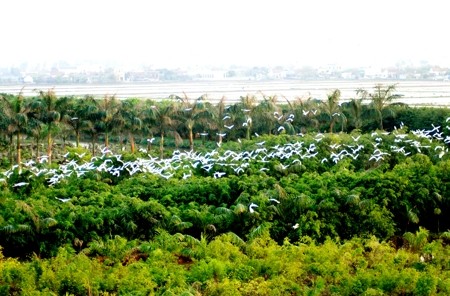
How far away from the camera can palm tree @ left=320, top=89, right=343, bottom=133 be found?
28828mm

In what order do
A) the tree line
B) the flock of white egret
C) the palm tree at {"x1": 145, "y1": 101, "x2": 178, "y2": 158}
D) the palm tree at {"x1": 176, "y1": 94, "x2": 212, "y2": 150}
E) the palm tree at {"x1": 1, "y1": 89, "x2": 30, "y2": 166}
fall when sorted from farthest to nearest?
the palm tree at {"x1": 176, "y1": 94, "x2": 212, "y2": 150} < the palm tree at {"x1": 145, "y1": 101, "x2": 178, "y2": 158} < the tree line < the palm tree at {"x1": 1, "y1": 89, "x2": 30, "y2": 166} < the flock of white egret

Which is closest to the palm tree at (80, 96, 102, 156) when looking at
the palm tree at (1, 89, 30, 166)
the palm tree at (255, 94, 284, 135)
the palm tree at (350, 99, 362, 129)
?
the palm tree at (1, 89, 30, 166)

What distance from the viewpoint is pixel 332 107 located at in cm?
2922

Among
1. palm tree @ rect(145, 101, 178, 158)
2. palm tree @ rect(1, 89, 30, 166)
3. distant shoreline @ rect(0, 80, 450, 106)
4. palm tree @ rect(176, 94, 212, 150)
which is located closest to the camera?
palm tree @ rect(1, 89, 30, 166)

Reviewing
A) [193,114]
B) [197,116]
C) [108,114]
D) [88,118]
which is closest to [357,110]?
[197,116]

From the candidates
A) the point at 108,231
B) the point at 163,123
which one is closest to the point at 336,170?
the point at 108,231

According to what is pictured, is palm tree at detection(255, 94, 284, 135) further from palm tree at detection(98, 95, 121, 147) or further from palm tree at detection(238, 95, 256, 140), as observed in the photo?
palm tree at detection(98, 95, 121, 147)

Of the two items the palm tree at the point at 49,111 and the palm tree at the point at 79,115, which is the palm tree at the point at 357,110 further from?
the palm tree at the point at 49,111

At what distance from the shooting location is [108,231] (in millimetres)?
15141

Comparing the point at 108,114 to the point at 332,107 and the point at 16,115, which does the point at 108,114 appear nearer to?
the point at 16,115

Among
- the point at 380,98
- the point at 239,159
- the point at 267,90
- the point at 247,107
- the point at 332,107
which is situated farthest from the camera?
the point at 267,90

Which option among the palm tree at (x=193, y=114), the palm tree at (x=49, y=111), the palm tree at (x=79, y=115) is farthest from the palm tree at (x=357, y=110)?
the palm tree at (x=49, y=111)

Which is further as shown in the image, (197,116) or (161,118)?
(197,116)

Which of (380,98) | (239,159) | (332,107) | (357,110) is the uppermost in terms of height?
(380,98)
